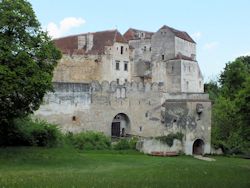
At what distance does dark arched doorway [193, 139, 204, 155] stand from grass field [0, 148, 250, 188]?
15.5 meters

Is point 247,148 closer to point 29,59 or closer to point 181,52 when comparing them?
point 181,52

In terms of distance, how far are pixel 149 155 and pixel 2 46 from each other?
2239 cm

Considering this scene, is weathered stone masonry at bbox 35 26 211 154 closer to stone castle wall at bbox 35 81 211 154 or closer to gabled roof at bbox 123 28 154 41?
stone castle wall at bbox 35 81 211 154

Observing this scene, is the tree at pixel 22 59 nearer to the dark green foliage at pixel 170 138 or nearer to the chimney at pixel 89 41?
the dark green foliage at pixel 170 138

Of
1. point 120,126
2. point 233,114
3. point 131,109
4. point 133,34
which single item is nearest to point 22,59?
point 233,114

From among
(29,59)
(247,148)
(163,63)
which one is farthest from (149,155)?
(163,63)

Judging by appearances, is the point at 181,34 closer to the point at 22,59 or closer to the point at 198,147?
the point at 198,147

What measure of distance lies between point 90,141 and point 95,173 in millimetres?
22164

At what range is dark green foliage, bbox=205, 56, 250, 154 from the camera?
32.7m

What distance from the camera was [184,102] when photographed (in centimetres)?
5466

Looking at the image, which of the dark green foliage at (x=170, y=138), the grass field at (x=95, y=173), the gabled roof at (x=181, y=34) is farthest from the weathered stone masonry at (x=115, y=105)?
Result: the grass field at (x=95, y=173)

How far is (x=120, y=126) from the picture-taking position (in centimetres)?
5800

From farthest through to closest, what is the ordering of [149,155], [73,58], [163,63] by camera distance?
[163,63]
[73,58]
[149,155]

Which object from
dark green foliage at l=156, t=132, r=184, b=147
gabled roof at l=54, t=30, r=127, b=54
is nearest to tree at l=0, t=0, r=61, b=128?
dark green foliage at l=156, t=132, r=184, b=147
